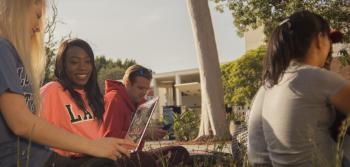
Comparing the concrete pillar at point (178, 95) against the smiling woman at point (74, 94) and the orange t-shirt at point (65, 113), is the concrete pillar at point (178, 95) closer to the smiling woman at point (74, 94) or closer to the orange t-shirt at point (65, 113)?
the smiling woman at point (74, 94)

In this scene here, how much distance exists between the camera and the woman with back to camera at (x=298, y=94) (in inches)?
114

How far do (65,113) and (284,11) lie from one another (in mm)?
14719

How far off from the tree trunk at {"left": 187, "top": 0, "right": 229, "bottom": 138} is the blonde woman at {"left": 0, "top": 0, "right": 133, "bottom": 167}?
496 inches

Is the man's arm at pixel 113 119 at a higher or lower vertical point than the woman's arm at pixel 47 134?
lower

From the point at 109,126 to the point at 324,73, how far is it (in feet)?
5.77

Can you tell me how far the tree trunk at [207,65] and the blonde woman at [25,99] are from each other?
1259 cm

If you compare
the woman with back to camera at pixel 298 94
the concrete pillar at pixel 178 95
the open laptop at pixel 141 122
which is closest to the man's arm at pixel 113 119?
the woman with back to camera at pixel 298 94

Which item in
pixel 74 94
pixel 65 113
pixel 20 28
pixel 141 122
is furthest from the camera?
pixel 74 94

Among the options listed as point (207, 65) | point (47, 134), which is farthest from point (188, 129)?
point (207, 65)

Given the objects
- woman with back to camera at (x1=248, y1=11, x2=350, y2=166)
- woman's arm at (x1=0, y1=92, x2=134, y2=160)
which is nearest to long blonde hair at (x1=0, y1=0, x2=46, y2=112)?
woman's arm at (x1=0, y1=92, x2=134, y2=160)

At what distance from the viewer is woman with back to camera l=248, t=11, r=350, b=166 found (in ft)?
9.52

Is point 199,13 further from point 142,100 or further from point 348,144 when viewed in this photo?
point 348,144

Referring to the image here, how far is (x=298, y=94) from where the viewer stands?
9.74 feet

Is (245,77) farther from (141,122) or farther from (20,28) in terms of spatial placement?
(20,28)
